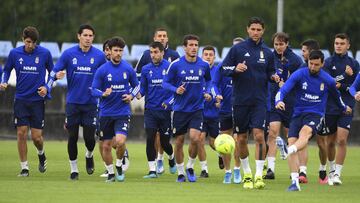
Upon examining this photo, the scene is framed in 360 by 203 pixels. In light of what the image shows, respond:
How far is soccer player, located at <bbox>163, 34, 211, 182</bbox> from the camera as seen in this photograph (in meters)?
21.5

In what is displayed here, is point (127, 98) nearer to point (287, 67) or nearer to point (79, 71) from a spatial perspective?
point (79, 71)

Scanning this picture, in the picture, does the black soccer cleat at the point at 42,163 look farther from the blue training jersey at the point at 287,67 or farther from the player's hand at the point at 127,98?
the blue training jersey at the point at 287,67

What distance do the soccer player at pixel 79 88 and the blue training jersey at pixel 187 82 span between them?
132 cm

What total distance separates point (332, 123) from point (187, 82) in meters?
2.74

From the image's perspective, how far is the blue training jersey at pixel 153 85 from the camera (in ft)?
74.2

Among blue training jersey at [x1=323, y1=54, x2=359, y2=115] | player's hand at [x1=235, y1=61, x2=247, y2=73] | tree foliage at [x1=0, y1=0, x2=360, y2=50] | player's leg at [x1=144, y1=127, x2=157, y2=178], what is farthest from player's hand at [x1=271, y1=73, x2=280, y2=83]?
tree foliage at [x1=0, y1=0, x2=360, y2=50]

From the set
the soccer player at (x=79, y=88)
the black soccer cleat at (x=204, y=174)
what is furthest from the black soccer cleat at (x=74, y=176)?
the black soccer cleat at (x=204, y=174)

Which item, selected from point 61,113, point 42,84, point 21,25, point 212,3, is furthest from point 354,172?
point 212,3

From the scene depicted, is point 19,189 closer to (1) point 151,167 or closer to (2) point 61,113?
(1) point 151,167

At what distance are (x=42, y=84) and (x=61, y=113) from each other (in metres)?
13.0

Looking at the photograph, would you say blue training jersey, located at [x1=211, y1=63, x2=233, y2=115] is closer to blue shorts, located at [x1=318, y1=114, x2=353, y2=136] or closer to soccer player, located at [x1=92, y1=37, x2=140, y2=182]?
blue shorts, located at [x1=318, y1=114, x2=353, y2=136]

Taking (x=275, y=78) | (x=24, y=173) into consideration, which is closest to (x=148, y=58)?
(x=24, y=173)

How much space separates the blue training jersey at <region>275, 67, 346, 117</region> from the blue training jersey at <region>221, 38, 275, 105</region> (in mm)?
651

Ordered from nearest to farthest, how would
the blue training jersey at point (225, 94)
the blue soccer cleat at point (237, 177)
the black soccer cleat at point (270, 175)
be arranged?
the blue soccer cleat at point (237, 177) < the black soccer cleat at point (270, 175) < the blue training jersey at point (225, 94)
